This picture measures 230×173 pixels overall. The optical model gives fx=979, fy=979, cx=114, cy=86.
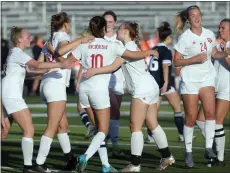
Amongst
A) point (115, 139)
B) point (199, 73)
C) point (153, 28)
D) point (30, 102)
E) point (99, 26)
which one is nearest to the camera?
point (99, 26)

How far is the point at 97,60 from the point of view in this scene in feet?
41.2

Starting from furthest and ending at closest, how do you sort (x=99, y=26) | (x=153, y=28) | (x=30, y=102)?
1. (x=153, y=28)
2. (x=30, y=102)
3. (x=99, y=26)

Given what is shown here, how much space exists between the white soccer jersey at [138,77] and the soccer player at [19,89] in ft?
3.84

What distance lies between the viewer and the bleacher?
129 feet

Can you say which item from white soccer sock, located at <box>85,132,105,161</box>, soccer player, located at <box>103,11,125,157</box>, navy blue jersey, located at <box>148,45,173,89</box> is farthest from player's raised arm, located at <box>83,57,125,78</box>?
navy blue jersey, located at <box>148,45,173,89</box>

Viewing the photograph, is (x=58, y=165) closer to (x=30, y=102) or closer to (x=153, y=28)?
(x=30, y=102)

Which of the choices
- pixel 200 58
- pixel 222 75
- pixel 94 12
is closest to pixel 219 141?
pixel 222 75

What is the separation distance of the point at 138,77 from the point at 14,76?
1.65 metres

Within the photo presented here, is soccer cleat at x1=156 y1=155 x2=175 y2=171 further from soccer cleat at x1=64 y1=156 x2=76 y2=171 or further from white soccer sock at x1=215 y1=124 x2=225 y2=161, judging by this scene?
soccer cleat at x1=64 y1=156 x2=76 y2=171

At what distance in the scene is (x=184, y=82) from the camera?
13539mm

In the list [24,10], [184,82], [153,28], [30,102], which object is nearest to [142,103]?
[184,82]

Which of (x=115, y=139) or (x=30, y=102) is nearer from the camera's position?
(x=115, y=139)

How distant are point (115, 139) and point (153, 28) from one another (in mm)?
23859

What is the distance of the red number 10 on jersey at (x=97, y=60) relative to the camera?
41.2 feet
